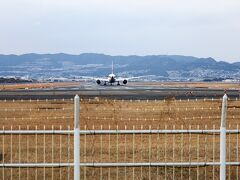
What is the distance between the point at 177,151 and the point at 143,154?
56.6 inches

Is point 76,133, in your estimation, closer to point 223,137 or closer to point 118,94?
point 223,137

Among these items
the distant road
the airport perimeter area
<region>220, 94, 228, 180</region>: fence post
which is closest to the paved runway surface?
the distant road

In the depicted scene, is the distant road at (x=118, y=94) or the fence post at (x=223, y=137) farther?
the distant road at (x=118, y=94)

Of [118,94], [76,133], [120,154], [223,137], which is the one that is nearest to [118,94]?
[118,94]

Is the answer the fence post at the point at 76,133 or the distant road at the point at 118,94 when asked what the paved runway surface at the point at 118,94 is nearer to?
the distant road at the point at 118,94

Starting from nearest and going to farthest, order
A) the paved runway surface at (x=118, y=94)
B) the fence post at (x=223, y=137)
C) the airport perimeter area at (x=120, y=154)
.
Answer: the fence post at (x=223, y=137) < the airport perimeter area at (x=120, y=154) < the paved runway surface at (x=118, y=94)

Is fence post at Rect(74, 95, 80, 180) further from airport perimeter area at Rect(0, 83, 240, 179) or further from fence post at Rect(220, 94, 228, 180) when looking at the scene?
fence post at Rect(220, 94, 228, 180)

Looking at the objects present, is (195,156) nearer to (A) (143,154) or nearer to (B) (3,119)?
(A) (143,154)

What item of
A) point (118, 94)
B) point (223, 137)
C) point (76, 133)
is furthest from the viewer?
point (118, 94)

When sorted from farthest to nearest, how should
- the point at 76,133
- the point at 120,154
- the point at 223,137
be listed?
the point at 120,154 → the point at 223,137 → the point at 76,133

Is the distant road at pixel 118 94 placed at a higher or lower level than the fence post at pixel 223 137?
lower

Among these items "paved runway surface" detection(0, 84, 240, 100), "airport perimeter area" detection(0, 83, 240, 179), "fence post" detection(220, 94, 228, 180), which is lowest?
"paved runway surface" detection(0, 84, 240, 100)

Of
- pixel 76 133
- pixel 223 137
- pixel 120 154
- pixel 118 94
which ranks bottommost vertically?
pixel 118 94

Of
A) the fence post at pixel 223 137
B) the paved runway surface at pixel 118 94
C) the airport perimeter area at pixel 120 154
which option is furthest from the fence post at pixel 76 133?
the paved runway surface at pixel 118 94
